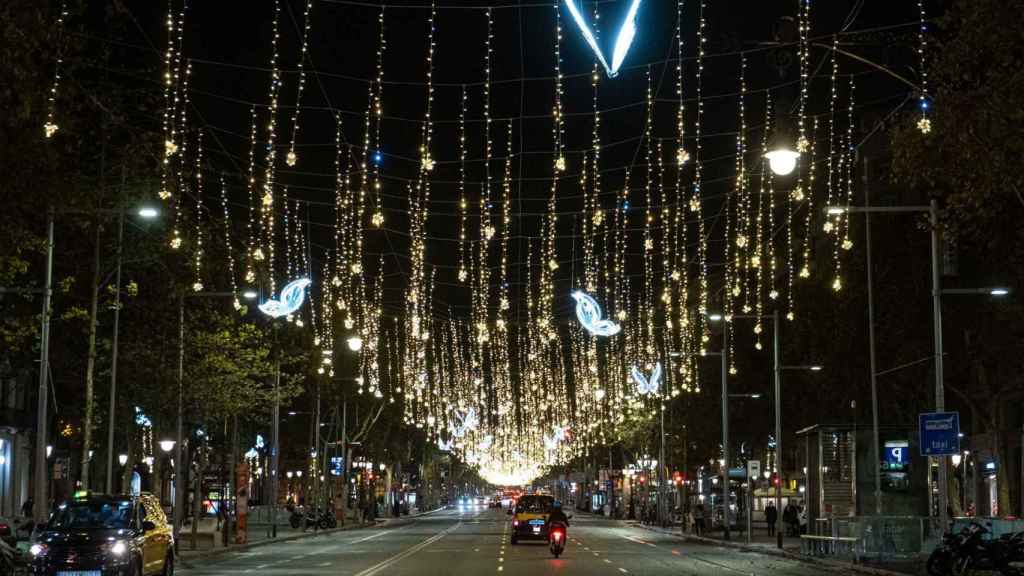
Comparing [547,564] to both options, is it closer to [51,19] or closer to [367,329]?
[51,19]

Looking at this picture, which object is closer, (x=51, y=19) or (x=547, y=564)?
(x=51, y=19)

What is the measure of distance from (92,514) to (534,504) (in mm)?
30161

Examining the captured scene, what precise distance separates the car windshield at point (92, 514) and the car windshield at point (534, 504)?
29168mm

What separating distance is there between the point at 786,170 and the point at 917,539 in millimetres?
22835

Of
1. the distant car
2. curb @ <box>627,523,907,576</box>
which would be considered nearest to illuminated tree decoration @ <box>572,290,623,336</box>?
the distant car

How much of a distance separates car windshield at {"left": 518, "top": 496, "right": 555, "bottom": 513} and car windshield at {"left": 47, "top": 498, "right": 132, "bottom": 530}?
29.2 metres

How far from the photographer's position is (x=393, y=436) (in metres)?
118

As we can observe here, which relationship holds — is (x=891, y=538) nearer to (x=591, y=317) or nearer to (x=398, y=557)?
(x=591, y=317)

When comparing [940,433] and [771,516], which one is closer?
[940,433]

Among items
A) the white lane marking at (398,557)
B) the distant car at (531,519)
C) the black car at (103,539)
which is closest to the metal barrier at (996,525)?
the white lane marking at (398,557)

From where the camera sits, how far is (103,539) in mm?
25234

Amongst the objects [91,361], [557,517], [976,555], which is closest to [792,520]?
[557,517]

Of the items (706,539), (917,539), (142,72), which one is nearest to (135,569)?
(142,72)

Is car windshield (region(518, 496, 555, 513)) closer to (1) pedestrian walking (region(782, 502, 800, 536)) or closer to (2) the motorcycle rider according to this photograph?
(2) the motorcycle rider
